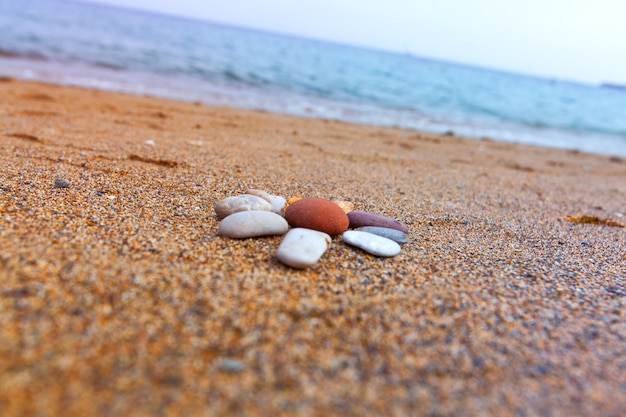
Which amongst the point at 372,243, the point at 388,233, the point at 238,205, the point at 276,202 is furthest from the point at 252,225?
the point at 388,233

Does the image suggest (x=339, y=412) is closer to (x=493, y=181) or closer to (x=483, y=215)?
(x=483, y=215)

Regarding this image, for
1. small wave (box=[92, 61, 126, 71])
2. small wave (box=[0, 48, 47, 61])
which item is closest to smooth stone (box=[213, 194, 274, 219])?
small wave (box=[92, 61, 126, 71])

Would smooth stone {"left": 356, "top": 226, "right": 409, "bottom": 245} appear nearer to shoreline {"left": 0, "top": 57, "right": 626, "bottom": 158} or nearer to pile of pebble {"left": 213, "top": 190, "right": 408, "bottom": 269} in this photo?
pile of pebble {"left": 213, "top": 190, "right": 408, "bottom": 269}

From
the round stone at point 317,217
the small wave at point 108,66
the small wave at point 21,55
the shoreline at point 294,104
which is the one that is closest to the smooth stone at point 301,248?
the round stone at point 317,217

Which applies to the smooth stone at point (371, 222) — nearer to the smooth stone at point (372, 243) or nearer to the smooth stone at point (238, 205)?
the smooth stone at point (372, 243)

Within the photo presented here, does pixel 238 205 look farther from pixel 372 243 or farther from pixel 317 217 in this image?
pixel 372 243

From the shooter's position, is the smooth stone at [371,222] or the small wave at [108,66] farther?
the small wave at [108,66]

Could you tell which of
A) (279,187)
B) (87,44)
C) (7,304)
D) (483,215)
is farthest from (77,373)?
(87,44)
